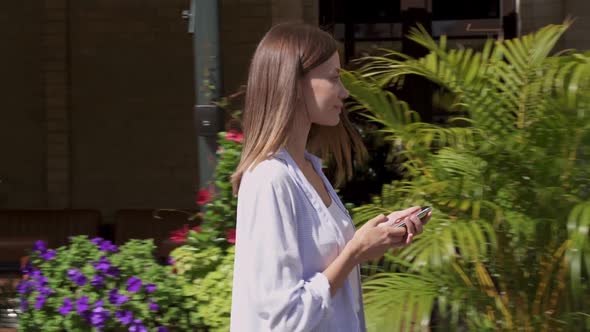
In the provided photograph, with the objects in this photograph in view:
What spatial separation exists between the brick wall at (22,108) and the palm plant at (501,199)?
8.17 metres

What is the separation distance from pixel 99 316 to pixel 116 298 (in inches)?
4.7

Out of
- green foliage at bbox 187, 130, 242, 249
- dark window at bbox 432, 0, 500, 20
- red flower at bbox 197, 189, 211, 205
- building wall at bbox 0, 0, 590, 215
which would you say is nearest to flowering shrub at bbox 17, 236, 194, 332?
green foliage at bbox 187, 130, 242, 249

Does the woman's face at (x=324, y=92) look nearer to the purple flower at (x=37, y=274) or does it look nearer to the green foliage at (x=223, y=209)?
the green foliage at (x=223, y=209)

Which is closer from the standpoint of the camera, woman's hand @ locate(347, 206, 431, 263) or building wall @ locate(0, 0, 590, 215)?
woman's hand @ locate(347, 206, 431, 263)

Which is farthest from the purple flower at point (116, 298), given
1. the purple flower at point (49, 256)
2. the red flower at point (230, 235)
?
A: the red flower at point (230, 235)

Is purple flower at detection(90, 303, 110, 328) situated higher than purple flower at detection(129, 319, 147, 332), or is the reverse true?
purple flower at detection(90, 303, 110, 328)

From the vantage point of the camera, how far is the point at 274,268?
79.0 inches

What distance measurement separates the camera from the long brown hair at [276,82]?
7.00 ft

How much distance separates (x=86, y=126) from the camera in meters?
11.9

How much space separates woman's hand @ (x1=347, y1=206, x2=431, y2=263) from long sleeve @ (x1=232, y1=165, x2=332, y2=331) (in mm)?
102

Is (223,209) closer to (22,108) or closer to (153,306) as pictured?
(153,306)

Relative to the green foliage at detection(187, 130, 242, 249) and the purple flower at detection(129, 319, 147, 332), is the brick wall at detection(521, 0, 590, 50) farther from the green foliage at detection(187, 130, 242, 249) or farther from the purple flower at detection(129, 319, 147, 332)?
the purple flower at detection(129, 319, 147, 332)

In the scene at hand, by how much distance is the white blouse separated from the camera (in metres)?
2.02

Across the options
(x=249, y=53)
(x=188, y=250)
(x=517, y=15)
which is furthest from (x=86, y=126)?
(x=188, y=250)
